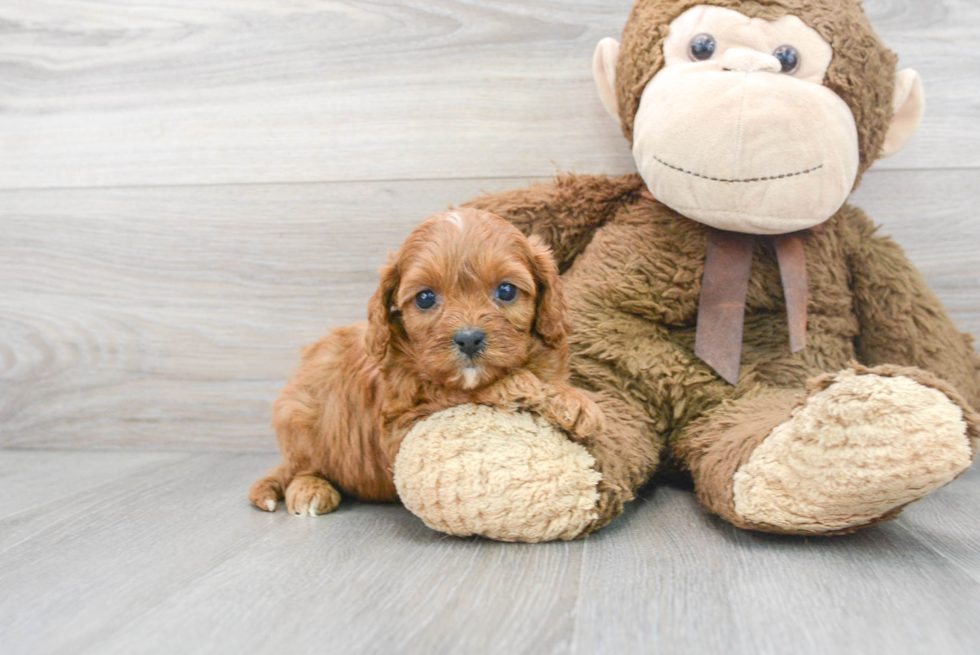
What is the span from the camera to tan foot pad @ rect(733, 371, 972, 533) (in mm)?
911

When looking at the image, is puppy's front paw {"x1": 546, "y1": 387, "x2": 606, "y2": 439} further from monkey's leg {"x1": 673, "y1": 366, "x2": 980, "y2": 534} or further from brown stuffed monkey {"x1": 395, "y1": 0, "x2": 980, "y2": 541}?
monkey's leg {"x1": 673, "y1": 366, "x2": 980, "y2": 534}

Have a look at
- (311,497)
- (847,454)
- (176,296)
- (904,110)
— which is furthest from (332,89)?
(847,454)

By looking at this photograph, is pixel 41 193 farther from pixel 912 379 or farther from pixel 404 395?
pixel 912 379

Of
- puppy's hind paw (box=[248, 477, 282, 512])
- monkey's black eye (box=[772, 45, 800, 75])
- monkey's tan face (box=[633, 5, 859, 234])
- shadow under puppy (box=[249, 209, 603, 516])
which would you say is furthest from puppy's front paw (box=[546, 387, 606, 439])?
monkey's black eye (box=[772, 45, 800, 75])

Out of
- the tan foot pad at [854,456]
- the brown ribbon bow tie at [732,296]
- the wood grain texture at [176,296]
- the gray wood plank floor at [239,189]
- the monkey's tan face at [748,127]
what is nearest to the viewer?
the tan foot pad at [854,456]

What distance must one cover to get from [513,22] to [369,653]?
1.34 m

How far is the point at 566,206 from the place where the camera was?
4.73ft

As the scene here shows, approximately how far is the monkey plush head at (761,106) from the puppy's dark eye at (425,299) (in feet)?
1.53

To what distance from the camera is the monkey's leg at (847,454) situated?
3.00 ft

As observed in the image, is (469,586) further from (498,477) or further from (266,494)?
Answer: (266,494)

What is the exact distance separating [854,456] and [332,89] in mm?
1305

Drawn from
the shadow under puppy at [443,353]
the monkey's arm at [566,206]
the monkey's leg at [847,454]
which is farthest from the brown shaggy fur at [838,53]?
the monkey's leg at [847,454]

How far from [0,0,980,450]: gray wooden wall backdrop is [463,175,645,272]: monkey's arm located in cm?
22

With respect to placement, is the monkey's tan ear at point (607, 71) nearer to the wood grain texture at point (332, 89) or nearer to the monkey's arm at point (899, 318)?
the wood grain texture at point (332, 89)
